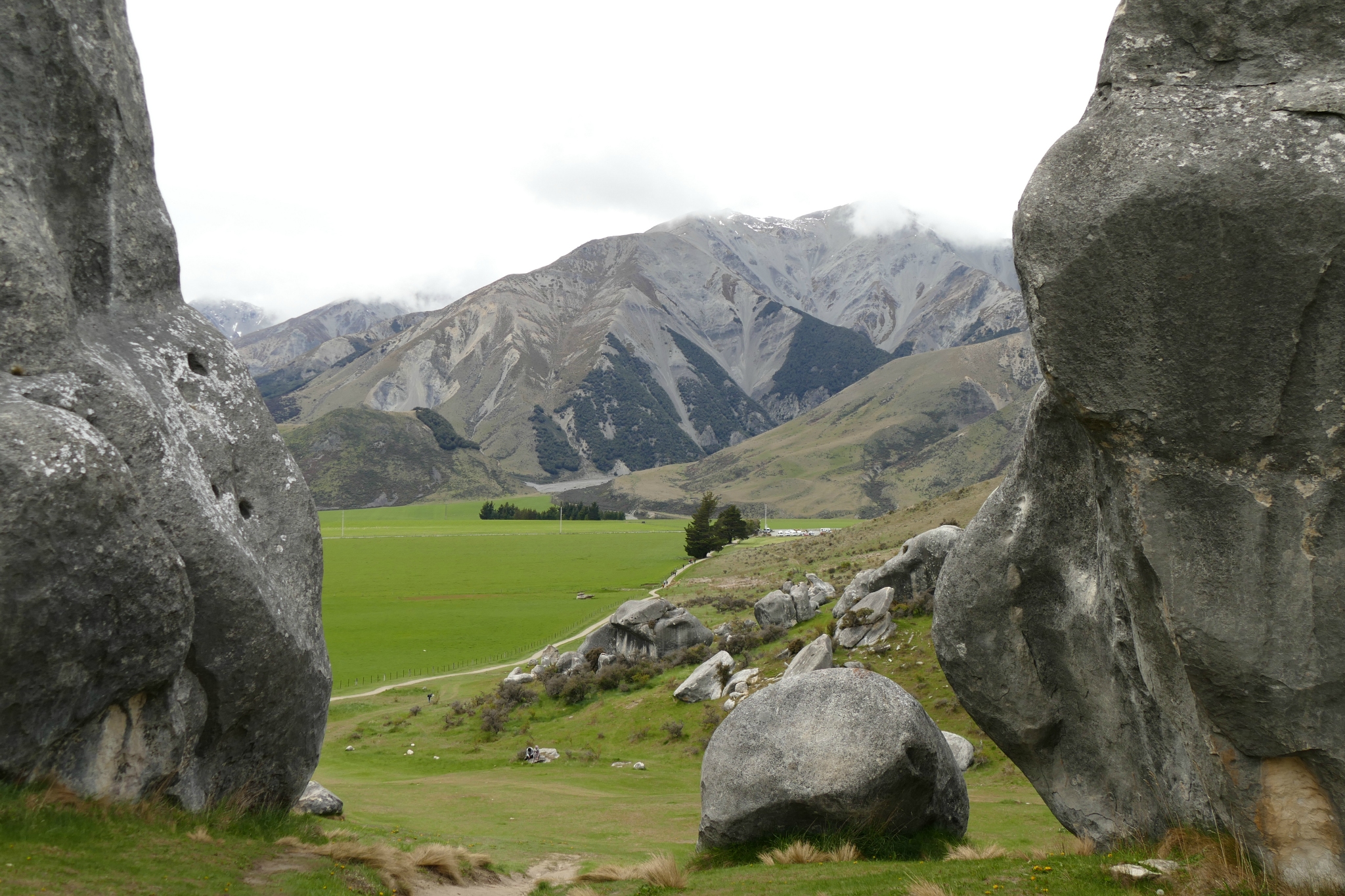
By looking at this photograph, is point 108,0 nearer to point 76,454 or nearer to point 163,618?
point 76,454

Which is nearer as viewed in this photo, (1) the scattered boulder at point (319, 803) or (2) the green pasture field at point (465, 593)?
(1) the scattered boulder at point (319, 803)

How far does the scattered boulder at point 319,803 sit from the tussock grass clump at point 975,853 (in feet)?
49.9

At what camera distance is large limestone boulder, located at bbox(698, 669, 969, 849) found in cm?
1717

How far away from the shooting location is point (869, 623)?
4003 centimetres

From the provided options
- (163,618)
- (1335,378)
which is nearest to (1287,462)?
(1335,378)

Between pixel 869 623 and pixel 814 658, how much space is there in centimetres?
563

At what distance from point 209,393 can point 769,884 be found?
45.0ft

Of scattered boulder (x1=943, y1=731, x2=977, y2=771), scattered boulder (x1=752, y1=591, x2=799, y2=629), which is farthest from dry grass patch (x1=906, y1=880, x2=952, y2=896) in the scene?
scattered boulder (x1=752, y1=591, x2=799, y2=629)

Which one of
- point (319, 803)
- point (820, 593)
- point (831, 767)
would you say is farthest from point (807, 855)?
point (820, 593)

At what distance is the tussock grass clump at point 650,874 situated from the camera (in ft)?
54.0

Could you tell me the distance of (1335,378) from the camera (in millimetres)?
10242

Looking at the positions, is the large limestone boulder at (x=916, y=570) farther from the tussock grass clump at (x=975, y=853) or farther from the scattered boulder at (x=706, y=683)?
the tussock grass clump at (x=975, y=853)

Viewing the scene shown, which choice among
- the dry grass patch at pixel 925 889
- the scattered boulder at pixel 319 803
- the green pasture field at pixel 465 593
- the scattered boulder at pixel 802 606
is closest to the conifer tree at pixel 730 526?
the green pasture field at pixel 465 593

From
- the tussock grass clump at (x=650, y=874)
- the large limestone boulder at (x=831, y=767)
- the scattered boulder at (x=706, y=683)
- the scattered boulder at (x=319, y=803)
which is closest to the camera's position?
the tussock grass clump at (x=650, y=874)
